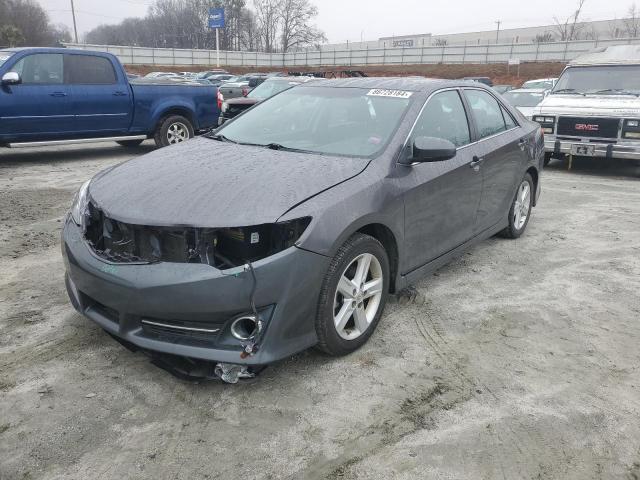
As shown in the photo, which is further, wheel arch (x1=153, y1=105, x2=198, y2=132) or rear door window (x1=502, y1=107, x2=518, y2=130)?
wheel arch (x1=153, y1=105, x2=198, y2=132)

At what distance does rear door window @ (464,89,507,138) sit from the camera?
4.60 metres

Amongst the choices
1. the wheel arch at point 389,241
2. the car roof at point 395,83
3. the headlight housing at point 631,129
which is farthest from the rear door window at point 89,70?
the headlight housing at point 631,129

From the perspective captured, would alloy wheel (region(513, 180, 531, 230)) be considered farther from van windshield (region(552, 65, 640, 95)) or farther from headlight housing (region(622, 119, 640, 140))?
van windshield (region(552, 65, 640, 95))

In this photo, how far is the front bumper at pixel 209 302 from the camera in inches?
102

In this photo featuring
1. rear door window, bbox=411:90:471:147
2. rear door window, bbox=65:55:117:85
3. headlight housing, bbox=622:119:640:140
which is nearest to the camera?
rear door window, bbox=411:90:471:147

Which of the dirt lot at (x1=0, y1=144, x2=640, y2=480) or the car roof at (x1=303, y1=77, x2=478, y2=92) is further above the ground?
the car roof at (x1=303, y1=77, x2=478, y2=92)

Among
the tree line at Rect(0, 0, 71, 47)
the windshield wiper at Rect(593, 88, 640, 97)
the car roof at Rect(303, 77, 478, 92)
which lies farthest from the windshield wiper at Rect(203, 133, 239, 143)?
the tree line at Rect(0, 0, 71, 47)

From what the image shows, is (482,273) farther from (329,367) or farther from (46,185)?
(46,185)

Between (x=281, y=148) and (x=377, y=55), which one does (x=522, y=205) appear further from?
(x=377, y=55)

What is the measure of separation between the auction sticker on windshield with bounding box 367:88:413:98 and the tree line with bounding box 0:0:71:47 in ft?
198

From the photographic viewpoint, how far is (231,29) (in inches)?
3359

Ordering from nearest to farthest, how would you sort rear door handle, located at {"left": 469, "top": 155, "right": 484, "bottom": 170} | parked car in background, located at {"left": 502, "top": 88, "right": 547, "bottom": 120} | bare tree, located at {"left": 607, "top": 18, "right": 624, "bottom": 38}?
1. rear door handle, located at {"left": 469, "top": 155, "right": 484, "bottom": 170}
2. parked car in background, located at {"left": 502, "top": 88, "right": 547, "bottom": 120}
3. bare tree, located at {"left": 607, "top": 18, "right": 624, "bottom": 38}

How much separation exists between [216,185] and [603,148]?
8158 millimetres

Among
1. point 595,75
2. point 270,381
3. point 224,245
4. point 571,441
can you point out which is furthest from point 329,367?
point 595,75
